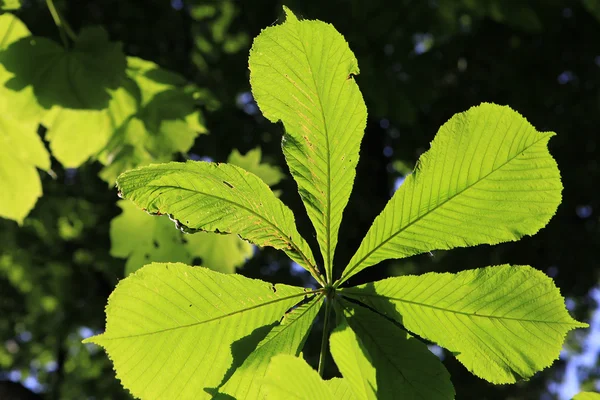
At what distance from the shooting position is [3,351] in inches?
357

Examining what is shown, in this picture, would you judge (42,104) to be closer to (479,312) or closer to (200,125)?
(200,125)

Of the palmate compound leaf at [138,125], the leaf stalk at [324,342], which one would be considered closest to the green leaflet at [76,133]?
the palmate compound leaf at [138,125]

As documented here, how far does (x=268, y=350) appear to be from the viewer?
0.66m

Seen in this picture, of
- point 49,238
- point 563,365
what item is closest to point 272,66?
point 49,238

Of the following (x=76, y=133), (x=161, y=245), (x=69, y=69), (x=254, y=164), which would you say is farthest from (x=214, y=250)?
(x=69, y=69)

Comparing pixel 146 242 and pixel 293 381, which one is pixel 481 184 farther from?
pixel 146 242

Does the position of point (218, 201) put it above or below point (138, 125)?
below

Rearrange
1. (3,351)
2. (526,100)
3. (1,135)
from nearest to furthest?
(1,135) → (526,100) → (3,351)

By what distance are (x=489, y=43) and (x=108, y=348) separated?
15.6ft

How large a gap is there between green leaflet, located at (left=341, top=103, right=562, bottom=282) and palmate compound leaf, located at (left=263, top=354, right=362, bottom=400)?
23 centimetres

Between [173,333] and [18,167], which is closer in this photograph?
[173,333]

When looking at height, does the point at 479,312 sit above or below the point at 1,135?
below

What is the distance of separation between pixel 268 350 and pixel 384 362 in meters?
0.14

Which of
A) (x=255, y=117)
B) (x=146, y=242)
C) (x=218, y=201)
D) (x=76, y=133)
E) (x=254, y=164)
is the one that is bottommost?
(x=218, y=201)
